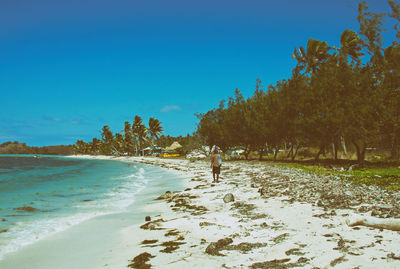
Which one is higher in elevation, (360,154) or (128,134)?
(128,134)

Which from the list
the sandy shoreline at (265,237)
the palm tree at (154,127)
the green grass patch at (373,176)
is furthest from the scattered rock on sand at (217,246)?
the palm tree at (154,127)

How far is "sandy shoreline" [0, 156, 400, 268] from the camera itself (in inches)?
169

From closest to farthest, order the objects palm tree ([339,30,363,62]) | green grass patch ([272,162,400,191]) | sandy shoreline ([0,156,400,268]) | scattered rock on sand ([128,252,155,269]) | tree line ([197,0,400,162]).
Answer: sandy shoreline ([0,156,400,268]), scattered rock on sand ([128,252,155,269]), green grass patch ([272,162,400,191]), tree line ([197,0,400,162]), palm tree ([339,30,363,62])

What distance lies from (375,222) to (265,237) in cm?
192

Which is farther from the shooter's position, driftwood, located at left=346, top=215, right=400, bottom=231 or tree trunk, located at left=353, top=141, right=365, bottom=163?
tree trunk, located at left=353, top=141, right=365, bottom=163

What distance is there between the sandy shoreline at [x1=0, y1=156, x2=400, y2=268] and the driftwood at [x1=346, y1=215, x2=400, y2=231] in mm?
122

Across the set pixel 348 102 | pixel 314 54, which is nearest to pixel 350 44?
pixel 314 54

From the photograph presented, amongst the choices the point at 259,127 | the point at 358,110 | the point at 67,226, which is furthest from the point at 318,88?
the point at 67,226

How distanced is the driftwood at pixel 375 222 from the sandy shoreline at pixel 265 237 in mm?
122

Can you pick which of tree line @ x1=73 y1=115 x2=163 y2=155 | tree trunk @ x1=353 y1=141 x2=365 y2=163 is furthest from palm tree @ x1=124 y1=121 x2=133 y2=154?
tree trunk @ x1=353 y1=141 x2=365 y2=163

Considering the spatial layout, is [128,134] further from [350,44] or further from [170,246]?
[170,246]

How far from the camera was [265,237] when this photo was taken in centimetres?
554

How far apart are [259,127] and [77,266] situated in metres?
32.0

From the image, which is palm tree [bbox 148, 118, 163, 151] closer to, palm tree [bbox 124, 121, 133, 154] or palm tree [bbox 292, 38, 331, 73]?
palm tree [bbox 124, 121, 133, 154]
